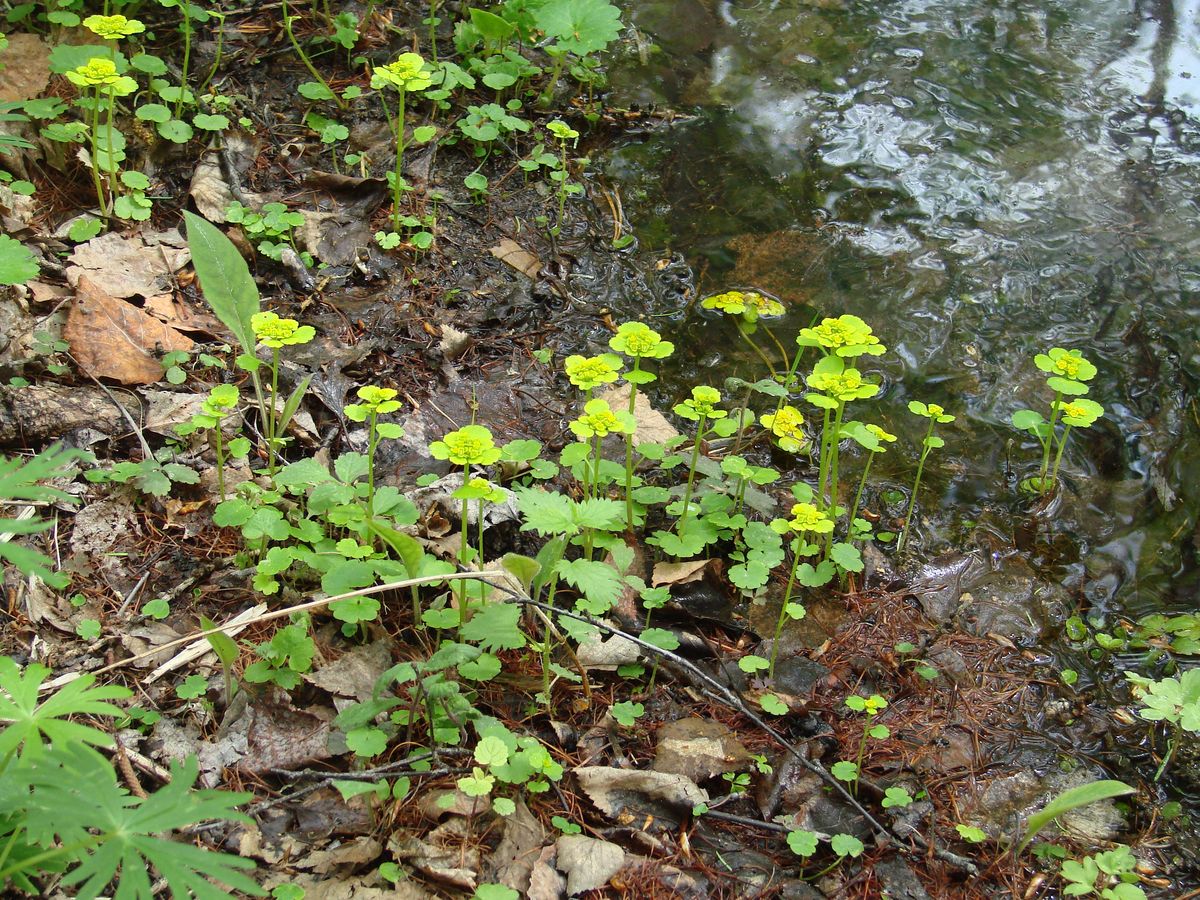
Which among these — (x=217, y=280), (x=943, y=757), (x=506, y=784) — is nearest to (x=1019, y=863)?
(x=943, y=757)

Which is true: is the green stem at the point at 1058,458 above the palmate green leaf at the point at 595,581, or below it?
below

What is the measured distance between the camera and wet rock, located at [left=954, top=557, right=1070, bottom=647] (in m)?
2.92

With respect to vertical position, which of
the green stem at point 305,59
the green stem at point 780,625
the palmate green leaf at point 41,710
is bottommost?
the green stem at point 780,625

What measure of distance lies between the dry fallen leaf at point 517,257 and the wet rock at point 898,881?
2579 millimetres

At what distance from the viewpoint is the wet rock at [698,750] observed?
2.41 m

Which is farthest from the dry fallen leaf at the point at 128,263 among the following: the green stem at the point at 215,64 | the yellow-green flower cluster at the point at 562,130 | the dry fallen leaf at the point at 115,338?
the yellow-green flower cluster at the point at 562,130

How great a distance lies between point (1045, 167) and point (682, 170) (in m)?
1.70

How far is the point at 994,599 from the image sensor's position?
9.88 ft

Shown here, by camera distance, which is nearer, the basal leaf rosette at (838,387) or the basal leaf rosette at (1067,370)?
the basal leaf rosette at (838,387)

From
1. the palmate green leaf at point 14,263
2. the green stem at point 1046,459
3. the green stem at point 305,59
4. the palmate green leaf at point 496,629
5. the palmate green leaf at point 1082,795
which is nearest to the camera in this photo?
the palmate green leaf at point 1082,795

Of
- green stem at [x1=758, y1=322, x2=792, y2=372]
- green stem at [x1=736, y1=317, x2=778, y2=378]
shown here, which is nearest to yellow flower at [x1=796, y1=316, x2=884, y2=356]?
green stem at [x1=758, y1=322, x2=792, y2=372]

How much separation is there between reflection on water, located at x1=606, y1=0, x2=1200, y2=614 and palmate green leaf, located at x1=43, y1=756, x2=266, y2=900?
2.38m

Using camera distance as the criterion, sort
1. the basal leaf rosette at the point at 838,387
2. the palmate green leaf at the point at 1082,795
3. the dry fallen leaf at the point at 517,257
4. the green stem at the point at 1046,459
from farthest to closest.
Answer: the dry fallen leaf at the point at 517,257
the green stem at the point at 1046,459
the basal leaf rosette at the point at 838,387
the palmate green leaf at the point at 1082,795

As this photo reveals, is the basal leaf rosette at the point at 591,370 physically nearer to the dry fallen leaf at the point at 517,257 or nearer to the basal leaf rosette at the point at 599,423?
the basal leaf rosette at the point at 599,423
